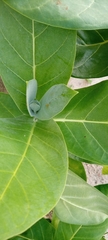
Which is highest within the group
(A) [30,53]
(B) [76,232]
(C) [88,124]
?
(A) [30,53]

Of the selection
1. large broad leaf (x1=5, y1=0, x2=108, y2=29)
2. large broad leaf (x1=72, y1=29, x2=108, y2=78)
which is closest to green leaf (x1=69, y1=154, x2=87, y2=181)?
large broad leaf (x1=72, y1=29, x2=108, y2=78)

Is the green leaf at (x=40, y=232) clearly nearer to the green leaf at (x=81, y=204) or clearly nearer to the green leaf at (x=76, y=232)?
the green leaf at (x=76, y=232)

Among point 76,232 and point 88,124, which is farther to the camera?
point 76,232

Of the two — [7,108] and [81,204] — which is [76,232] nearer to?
[81,204]

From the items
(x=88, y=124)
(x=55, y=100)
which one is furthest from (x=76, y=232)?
(x=55, y=100)

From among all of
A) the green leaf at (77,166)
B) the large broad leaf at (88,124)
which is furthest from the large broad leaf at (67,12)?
the green leaf at (77,166)

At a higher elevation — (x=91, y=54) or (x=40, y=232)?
(x=91, y=54)

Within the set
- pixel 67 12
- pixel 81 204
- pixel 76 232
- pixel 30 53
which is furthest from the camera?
pixel 76 232
